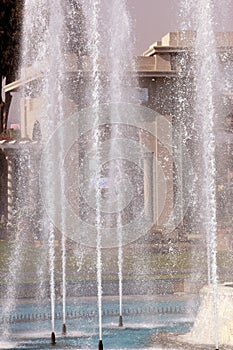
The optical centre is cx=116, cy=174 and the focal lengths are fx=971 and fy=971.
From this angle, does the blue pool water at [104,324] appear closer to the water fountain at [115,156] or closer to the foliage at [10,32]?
the water fountain at [115,156]

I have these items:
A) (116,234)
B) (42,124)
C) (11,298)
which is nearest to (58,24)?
(11,298)

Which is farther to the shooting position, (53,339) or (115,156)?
(115,156)

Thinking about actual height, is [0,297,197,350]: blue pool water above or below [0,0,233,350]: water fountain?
below

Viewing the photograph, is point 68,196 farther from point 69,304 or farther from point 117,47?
point 69,304

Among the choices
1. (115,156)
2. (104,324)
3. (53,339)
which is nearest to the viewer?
(53,339)

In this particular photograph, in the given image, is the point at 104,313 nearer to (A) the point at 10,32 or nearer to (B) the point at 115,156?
(B) the point at 115,156

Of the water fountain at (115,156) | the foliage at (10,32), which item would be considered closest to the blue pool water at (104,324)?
the water fountain at (115,156)

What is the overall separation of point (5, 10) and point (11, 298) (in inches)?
923

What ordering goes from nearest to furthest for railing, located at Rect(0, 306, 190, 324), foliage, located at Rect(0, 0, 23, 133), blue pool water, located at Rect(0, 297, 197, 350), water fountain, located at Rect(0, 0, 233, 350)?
blue pool water, located at Rect(0, 297, 197, 350) → railing, located at Rect(0, 306, 190, 324) → water fountain, located at Rect(0, 0, 233, 350) → foliage, located at Rect(0, 0, 23, 133)

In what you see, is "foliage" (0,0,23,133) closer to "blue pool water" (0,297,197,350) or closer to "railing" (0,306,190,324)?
"blue pool water" (0,297,197,350)

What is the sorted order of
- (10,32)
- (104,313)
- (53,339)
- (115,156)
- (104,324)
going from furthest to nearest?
(10,32)
(115,156)
(104,313)
(104,324)
(53,339)

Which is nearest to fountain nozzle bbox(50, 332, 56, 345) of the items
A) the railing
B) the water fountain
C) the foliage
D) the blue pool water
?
the blue pool water

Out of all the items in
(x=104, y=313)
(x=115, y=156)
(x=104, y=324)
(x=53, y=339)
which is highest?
(x=115, y=156)

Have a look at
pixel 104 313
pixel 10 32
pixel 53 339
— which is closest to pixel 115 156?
pixel 10 32
